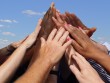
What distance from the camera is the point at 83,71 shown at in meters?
1.91

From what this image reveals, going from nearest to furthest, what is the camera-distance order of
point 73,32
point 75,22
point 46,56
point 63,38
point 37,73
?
point 37,73 → point 46,56 → point 63,38 → point 73,32 → point 75,22

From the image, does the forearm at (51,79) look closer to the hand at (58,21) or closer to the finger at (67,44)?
the finger at (67,44)

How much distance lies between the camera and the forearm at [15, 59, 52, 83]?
69.2 inches

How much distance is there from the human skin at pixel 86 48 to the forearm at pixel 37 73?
34 centimetres

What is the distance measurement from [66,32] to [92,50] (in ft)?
0.77

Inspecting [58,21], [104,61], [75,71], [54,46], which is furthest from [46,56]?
[104,61]

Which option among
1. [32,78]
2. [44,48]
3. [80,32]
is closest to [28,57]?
[44,48]

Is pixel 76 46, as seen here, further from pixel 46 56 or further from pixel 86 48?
pixel 46 56

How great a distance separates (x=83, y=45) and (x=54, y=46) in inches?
9.8

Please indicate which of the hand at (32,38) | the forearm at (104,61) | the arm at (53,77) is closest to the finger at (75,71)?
the arm at (53,77)

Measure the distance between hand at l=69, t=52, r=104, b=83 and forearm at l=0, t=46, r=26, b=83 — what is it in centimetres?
36

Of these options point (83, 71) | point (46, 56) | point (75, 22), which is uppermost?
point (75, 22)

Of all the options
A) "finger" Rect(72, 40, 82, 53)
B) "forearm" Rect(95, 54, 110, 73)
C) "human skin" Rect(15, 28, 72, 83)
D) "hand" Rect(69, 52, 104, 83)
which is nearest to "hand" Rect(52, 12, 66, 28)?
"human skin" Rect(15, 28, 72, 83)

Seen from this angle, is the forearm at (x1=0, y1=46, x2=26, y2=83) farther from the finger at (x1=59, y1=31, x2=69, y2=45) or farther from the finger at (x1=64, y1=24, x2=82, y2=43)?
the finger at (x1=64, y1=24, x2=82, y2=43)
